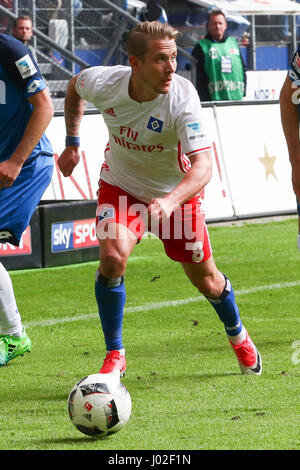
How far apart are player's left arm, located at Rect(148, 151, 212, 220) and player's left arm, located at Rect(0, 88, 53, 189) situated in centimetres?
123

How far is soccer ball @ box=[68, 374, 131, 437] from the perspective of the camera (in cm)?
443

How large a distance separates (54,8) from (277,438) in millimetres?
13184

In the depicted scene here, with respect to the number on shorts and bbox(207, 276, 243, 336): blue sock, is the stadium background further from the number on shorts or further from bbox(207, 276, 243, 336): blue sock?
the number on shorts

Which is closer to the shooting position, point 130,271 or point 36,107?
point 36,107

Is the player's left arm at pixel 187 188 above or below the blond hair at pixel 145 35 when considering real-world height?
below

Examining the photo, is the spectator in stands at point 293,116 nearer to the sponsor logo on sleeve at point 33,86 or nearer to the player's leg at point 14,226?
the sponsor logo on sleeve at point 33,86

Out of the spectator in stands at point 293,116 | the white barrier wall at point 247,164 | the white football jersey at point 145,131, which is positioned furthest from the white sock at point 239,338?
the white barrier wall at point 247,164

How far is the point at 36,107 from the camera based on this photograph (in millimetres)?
5758

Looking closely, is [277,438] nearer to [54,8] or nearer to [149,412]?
[149,412]

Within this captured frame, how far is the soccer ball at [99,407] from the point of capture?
174 inches

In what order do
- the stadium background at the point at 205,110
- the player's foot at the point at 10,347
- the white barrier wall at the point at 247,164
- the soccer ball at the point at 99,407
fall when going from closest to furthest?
1. the soccer ball at the point at 99,407
2. the player's foot at the point at 10,347
3. the stadium background at the point at 205,110
4. the white barrier wall at the point at 247,164

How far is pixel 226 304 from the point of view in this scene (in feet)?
19.0

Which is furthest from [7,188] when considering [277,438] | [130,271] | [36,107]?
[130,271]

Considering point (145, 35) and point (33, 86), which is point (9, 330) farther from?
point (145, 35)
